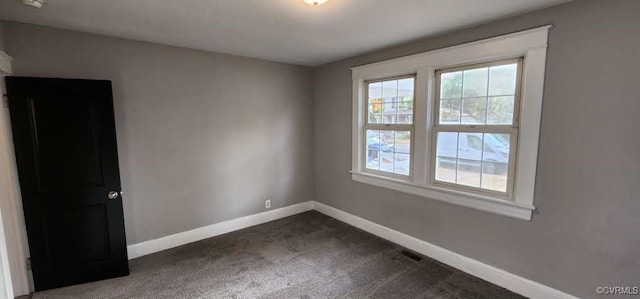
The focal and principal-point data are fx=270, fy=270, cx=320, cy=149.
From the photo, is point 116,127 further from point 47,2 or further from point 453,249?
point 453,249

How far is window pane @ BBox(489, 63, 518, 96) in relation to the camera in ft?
7.75

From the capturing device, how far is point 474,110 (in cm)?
263

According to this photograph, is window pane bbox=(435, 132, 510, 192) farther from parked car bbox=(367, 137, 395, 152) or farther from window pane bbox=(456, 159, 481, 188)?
parked car bbox=(367, 137, 395, 152)

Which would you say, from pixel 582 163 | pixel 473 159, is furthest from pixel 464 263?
pixel 582 163

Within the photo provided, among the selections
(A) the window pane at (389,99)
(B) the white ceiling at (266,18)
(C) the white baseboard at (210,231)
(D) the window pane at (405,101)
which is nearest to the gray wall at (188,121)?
(C) the white baseboard at (210,231)

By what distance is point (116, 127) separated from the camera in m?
2.84

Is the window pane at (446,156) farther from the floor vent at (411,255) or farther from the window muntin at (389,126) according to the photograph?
the floor vent at (411,255)

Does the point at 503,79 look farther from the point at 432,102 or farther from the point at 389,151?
the point at 389,151

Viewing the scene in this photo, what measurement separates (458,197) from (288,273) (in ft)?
6.19

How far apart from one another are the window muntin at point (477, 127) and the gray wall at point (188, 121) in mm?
2201

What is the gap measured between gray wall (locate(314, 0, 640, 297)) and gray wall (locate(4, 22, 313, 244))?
2.53 m

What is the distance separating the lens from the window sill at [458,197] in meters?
2.34

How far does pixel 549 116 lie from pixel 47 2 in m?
3.91

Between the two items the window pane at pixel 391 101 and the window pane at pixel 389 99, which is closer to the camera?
the window pane at pixel 391 101
